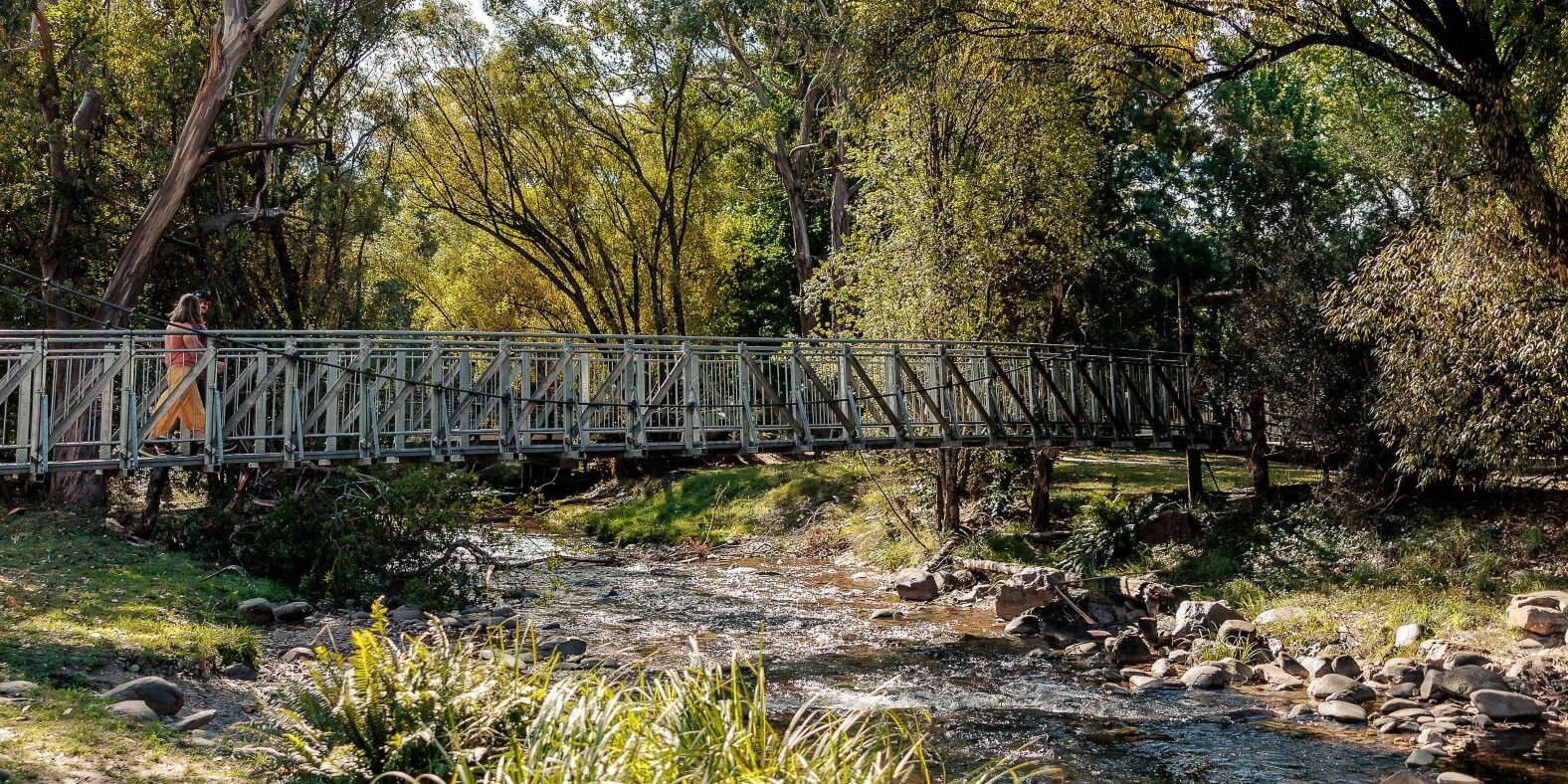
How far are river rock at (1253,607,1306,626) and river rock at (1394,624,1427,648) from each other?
1.39 m

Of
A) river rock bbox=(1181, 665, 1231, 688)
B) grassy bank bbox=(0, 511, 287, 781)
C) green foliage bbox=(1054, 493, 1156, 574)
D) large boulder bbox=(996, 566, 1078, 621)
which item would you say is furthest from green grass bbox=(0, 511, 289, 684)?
green foliage bbox=(1054, 493, 1156, 574)

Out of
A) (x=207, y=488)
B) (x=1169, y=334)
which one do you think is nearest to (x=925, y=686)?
(x=207, y=488)

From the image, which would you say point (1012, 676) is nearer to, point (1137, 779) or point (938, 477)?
point (1137, 779)

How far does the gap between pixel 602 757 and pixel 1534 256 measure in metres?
12.2

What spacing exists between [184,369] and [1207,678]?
12.0 metres

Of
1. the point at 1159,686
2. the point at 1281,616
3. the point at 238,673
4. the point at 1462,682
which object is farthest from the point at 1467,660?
the point at 238,673

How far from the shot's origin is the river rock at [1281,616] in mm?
14516

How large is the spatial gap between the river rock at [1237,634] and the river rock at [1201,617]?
293mm

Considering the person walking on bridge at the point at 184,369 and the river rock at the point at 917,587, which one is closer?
the person walking on bridge at the point at 184,369

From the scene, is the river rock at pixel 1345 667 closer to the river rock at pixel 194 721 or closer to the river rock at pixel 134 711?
the river rock at pixel 194 721

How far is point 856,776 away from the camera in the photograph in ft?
15.8

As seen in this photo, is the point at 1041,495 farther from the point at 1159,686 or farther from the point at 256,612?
the point at 256,612

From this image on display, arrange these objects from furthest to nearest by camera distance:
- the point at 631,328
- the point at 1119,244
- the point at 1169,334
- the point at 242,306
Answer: the point at 631,328 < the point at 1169,334 < the point at 1119,244 < the point at 242,306

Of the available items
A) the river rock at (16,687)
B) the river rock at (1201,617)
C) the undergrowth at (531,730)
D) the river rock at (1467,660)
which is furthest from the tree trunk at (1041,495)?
the river rock at (16,687)
